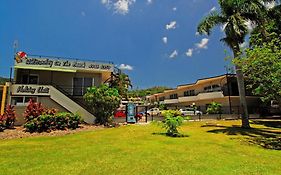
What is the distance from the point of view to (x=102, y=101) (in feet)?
71.4

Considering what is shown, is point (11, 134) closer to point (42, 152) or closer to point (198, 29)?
point (42, 152)

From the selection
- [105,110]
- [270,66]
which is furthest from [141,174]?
[105,110]

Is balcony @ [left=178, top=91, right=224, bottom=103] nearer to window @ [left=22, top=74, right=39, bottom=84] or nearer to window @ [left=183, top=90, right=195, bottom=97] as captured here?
window @ [left=183, top=90, right=195, bottom=97]

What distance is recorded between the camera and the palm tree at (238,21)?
73.0 ft

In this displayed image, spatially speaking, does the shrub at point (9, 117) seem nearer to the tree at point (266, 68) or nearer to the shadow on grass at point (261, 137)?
the shadow on grass at point (261, 137)

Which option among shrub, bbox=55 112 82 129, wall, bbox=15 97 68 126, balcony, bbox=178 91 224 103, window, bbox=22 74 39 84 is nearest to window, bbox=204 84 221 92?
balcony, bbox=178 91 224 103

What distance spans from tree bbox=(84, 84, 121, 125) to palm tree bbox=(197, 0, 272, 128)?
12.6m

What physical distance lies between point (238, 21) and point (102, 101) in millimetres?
16033

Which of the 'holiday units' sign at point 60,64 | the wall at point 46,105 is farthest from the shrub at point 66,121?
the 'holiday units' sign at point 60,64

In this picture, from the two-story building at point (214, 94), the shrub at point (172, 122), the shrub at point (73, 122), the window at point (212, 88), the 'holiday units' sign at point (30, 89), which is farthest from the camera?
the window at point (212, 88)

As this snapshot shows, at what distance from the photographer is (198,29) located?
81.1ft

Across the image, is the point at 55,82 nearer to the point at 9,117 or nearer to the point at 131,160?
the point at 9,117

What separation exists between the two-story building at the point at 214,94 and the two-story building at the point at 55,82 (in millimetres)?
22928

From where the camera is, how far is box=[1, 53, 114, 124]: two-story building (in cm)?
2233
